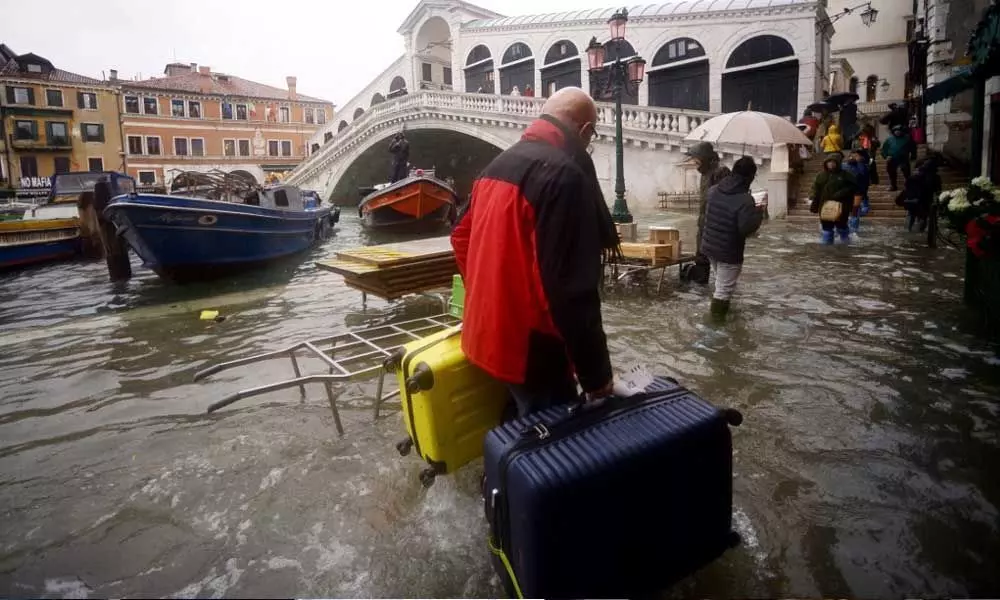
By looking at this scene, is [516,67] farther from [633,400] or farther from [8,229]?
[633,400]

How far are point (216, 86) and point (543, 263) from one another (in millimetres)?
50932

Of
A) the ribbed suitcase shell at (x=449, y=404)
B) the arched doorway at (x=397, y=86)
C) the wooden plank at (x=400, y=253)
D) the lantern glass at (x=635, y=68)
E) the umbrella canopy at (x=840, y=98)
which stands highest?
the arched doorway at (x=397, y=86)

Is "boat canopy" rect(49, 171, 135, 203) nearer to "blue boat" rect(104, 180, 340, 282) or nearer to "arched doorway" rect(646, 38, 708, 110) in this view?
"blue boat" rect(104, 180, 340, 282)

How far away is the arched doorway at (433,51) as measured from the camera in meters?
35.8

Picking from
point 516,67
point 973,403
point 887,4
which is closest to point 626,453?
point 973,403

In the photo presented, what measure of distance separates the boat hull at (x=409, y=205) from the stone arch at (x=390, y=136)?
306 cm

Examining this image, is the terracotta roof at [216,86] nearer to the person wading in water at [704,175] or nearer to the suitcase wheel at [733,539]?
the person wading in water at [704,175]

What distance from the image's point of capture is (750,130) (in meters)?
8.38

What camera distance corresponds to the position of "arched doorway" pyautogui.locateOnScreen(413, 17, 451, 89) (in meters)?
35.8

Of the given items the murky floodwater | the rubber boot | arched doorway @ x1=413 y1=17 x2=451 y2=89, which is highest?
arched doorway @ x1=413 y1=17 x2=451 y2=89

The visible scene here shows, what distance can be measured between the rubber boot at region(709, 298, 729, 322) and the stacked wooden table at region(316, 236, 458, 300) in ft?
8.48

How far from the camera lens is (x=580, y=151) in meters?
2.16

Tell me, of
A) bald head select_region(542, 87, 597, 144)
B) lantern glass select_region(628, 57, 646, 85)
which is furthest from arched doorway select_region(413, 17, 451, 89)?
bald head select_region(542, 87, 597, 144)

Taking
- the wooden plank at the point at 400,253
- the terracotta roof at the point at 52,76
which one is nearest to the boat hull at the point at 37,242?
the terracotta roof at the point at 52,76
